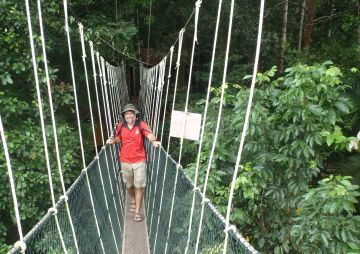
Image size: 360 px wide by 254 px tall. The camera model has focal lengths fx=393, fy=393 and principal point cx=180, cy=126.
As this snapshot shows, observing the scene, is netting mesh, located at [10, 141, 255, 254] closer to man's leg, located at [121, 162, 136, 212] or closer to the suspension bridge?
the suspension bridge

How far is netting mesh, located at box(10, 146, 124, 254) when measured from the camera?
1299 millimetres

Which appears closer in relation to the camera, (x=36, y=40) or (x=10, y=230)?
(x=36, y=40)

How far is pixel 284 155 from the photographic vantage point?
1566mm

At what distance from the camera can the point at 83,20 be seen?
3.68 metres

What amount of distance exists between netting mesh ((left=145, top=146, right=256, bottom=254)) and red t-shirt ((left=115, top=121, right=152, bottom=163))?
18cm

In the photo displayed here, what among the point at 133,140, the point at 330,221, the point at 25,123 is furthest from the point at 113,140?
the point at 330,221

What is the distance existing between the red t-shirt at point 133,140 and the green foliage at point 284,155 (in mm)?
765

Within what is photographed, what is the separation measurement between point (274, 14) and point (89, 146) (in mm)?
3164

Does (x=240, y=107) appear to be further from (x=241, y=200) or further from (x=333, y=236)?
(x=333, y=236)

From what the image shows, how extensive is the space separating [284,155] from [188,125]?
0.46 metres

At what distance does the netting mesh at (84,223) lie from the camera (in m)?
1.30

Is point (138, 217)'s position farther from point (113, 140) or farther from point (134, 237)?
point (113, 140)

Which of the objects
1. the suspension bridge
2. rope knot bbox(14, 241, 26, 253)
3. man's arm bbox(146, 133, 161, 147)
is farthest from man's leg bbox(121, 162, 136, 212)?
rope knot bbox(14, 241, 26, 253)

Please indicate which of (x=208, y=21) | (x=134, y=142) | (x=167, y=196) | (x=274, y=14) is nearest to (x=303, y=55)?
(x=274, y=14)
